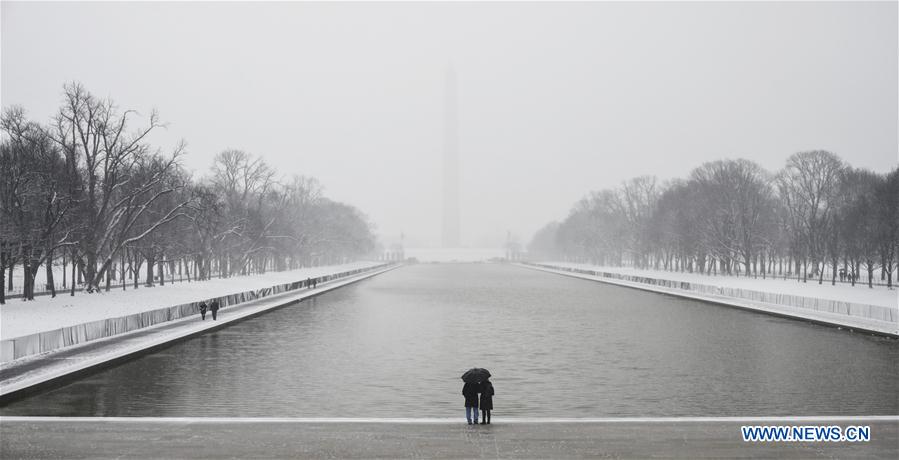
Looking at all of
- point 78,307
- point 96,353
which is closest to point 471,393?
point 96,353

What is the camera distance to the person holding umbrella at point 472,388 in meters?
12.6

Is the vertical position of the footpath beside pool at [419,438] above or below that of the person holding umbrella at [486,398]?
below

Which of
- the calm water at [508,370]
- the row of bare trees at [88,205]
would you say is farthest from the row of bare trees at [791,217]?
the row of bare trees at [88,205]

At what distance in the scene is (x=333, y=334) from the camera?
29.2 meters

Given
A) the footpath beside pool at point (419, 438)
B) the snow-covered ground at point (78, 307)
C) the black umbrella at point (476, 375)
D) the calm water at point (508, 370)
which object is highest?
the black umbrella at point (476, 375)

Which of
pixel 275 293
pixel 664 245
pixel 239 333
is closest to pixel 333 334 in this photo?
pixel 239 333

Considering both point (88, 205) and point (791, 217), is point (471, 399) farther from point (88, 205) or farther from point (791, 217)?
point (791, 217)

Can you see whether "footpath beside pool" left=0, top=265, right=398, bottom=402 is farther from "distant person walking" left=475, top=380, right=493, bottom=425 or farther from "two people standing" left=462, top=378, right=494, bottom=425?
"distant person walking" left=475, top=380, right=493, bottom=425

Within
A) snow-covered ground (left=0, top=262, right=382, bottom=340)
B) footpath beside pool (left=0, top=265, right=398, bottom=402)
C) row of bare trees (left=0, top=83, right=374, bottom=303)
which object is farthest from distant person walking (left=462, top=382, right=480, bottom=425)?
row of bare trees (left=0, top=83, right=374, bottom=303)

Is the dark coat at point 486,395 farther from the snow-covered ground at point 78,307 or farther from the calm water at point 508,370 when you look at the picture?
the snow-covered ground at point 78,307

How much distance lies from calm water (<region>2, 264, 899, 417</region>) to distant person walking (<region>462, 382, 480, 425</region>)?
1.71 m

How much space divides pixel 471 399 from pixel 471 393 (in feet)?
0.38

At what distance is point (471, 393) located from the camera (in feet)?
42.3

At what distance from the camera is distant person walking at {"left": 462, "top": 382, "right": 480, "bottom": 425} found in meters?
12.8
